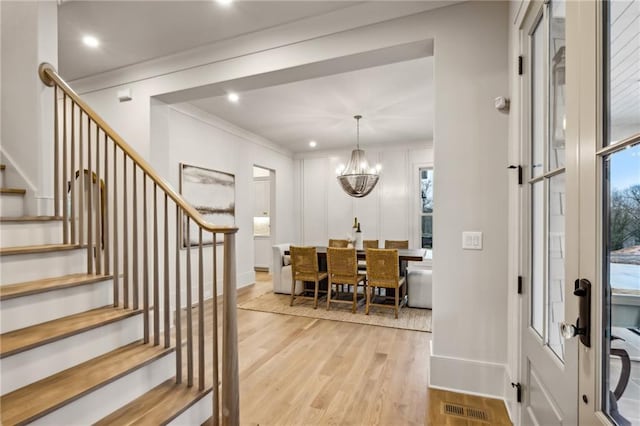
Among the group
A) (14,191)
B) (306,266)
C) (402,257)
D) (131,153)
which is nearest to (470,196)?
(402,257)

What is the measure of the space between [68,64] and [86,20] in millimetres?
917

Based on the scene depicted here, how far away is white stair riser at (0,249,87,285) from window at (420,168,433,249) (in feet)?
19.0

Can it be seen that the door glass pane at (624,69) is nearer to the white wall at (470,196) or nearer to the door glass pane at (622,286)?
the door glass pane at (622,286)

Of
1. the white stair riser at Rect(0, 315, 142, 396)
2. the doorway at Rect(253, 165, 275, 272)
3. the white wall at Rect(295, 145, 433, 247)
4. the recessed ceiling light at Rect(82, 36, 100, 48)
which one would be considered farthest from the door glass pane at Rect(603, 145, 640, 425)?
the doorway at Rect(253, 165, 275, 272)

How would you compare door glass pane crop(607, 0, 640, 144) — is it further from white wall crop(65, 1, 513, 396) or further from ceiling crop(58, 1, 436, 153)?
ceiling crop(58, 1, 436, 153)

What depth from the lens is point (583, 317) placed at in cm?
92

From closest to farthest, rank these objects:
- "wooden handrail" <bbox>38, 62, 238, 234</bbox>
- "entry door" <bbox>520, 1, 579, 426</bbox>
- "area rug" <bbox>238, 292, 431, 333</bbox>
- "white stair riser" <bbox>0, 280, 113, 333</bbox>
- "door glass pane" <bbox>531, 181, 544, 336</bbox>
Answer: "entry door" <bbox>520, 1, 579, 426</bbox> → "door glass pane" <bbox>531, 181, 544, 336</bbox> → "white stair riser" <bbox>0, 280, 113, 333</bbox> → "wooden handrail" <bbox>38, 62, 238, 234</bbox> → "area rug" <bbox>238, 292, 431, 333</bbox>

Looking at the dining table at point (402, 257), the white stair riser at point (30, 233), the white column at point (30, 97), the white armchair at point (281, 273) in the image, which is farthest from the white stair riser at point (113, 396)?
the white armchair at point (281, 273)

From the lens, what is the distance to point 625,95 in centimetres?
79

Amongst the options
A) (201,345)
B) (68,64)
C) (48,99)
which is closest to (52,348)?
(201,345)

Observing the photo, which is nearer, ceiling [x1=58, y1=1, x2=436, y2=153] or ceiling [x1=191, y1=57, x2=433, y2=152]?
ceiling [x1=58, y1=1, x2=436, y2=153]

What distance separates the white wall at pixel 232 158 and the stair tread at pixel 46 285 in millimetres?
1564

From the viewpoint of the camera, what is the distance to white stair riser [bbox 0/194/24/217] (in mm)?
2232

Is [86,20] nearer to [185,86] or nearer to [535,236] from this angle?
[185,86]
